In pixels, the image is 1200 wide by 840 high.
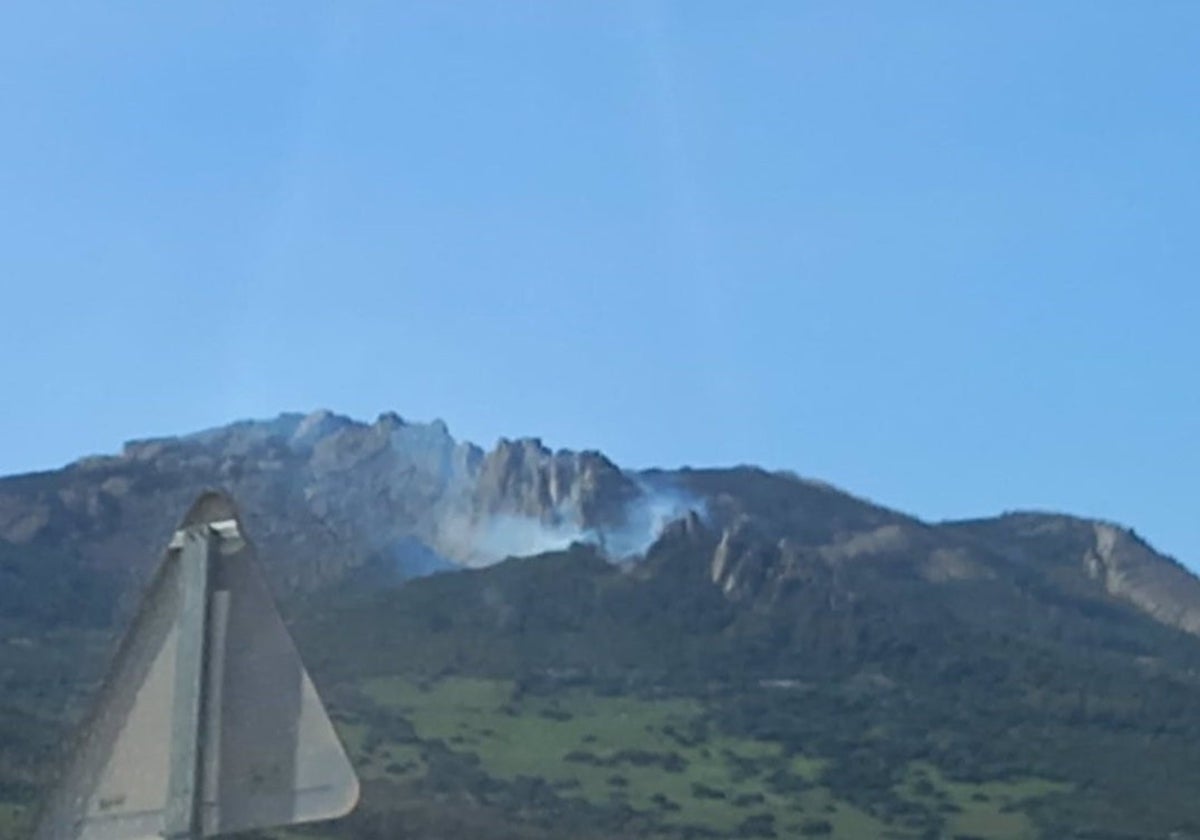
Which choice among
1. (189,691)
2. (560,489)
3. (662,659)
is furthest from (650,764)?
(189,691)

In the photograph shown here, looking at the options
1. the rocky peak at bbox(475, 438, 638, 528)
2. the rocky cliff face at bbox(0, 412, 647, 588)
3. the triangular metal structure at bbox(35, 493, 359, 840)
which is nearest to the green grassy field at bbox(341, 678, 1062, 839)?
the rocky cliff face at bbox(0, 412, 647, 588)

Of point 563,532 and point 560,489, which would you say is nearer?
point 563,532

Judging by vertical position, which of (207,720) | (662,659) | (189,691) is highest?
(662,659)

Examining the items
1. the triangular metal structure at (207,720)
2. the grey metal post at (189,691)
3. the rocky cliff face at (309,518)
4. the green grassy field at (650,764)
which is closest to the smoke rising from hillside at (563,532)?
the rocky cliff face at (309,518)

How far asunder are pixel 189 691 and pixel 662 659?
439 ft

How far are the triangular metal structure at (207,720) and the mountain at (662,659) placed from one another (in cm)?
7323

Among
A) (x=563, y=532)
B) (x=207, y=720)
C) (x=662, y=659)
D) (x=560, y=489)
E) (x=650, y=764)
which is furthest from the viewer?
(x=560, y=489)

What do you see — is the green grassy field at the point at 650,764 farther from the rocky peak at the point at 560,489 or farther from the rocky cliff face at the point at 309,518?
the rocky peak at the point at 560,489

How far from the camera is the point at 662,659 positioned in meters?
141

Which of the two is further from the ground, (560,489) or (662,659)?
(560,489)

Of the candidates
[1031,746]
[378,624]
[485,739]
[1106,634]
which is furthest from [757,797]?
[1106,634]

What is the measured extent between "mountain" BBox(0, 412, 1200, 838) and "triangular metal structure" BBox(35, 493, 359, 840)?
73.2 m

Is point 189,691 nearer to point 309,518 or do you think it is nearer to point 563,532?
point 563,532

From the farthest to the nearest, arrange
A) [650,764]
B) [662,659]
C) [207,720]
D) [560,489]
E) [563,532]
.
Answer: [560,489]
[563,532]
[662,659]
[650,764]
[207,720]
